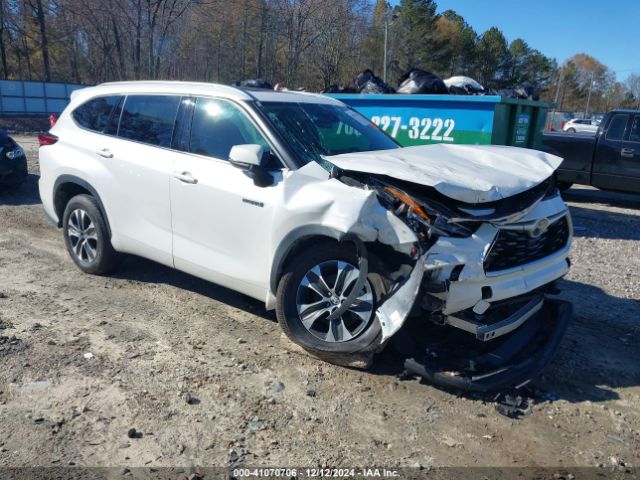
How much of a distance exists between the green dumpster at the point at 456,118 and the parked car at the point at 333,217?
3.23 meters

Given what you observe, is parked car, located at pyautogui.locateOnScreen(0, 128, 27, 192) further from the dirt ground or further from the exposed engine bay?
the exposed engine bay

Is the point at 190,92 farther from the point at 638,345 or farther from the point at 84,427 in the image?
the point at 638,345

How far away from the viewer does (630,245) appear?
7.85m

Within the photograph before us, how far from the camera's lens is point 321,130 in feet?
15.2

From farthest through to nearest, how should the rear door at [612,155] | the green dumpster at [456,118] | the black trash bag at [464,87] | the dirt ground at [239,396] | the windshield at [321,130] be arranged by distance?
the rear door at [612,155]
the black trash bag at [464,87]
the green dumpster at [456,118]
the windshield at [321,130]
the dirt ground at [239,396]

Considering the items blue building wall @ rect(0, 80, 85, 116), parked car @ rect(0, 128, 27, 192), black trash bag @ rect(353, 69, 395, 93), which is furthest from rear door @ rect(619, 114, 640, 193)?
blue building wall @ rect(0, 80, 85, 116)

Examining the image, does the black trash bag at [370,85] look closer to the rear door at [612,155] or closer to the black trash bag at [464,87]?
the black trash bag at [464,87]

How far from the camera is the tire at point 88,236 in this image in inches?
212

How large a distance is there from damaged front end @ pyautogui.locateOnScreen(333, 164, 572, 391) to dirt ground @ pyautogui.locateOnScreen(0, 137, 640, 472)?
25 centimetres

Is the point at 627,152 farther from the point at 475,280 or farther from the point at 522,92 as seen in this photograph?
the point at 475,280

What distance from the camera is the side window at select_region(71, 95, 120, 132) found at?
5449 millimetres

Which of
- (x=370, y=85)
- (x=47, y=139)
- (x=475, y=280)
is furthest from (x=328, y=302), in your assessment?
(x=370, y=85)

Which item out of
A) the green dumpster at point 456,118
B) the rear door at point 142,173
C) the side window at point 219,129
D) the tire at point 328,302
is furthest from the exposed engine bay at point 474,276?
the green dumpster at point 456,118

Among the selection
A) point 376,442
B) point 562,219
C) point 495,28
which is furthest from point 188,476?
point 495,28
